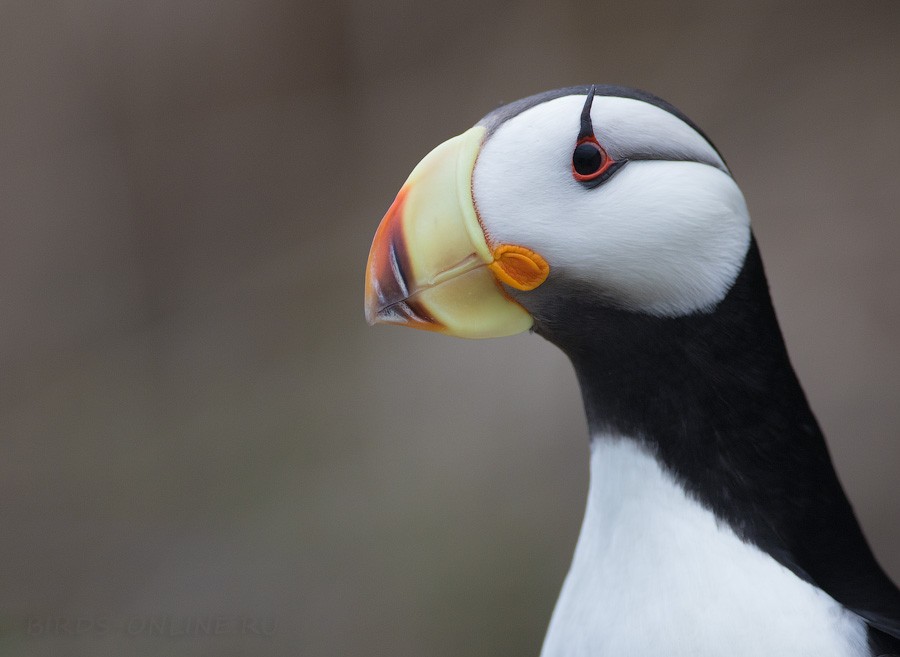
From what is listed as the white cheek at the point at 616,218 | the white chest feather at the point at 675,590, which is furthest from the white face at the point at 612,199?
the white chest feather at the point at 675,590

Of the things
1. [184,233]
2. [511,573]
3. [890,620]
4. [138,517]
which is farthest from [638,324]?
[184,233]

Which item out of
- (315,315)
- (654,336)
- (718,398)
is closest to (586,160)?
(654,336)

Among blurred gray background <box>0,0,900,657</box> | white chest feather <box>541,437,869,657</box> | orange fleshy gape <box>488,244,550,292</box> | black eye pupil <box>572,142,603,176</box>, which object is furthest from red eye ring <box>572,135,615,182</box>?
blurred gray background <box>0,0,900,657</box>

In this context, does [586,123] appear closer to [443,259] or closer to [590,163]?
[590,163]

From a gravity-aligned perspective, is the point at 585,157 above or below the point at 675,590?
above

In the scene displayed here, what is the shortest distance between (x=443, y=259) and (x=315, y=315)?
3226mm

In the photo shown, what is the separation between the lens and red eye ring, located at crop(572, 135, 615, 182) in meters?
1.29

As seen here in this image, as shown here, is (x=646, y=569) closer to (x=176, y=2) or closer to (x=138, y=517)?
(x=138, y=517)

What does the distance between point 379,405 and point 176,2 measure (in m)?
1.99

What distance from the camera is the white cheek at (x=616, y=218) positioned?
1298 mm

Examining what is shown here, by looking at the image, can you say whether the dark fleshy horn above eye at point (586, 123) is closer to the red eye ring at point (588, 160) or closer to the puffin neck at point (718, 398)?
the red eye ring at point (588, 160)

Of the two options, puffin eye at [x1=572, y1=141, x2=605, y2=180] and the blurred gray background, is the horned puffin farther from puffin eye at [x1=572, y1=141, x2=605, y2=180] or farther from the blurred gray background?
the blurred gray background

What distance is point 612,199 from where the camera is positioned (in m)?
1.30

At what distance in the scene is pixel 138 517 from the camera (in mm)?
4184
